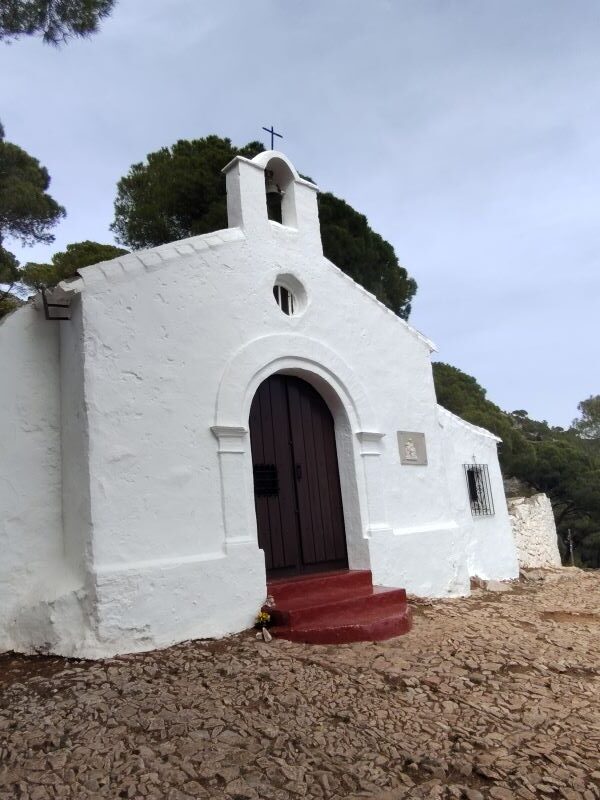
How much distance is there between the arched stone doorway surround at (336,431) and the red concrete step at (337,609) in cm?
53

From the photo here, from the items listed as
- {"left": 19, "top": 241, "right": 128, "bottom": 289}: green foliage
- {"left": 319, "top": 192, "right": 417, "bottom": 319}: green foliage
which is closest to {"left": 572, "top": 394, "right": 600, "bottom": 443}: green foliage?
{"left": 319, "top": 192, "right": 417, "bottom": 319}: green foliage

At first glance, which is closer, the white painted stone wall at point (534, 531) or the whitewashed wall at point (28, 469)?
the whitewashed wall at point (28, 469)

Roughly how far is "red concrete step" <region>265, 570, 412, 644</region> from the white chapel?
0.05 meters

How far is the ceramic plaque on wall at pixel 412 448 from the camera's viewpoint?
744cm

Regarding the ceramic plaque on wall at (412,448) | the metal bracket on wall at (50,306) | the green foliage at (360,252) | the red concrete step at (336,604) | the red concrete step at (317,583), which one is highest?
the green foliage at (360,252)

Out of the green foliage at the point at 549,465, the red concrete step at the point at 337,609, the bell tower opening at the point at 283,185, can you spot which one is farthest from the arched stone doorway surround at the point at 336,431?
the green foliage at the point at 549,465

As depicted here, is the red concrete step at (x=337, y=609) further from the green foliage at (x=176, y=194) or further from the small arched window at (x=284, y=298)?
the green foliage at (x=176, y=194)

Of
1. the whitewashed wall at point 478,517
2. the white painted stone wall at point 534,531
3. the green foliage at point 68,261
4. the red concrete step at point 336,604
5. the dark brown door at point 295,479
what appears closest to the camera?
the red concrete step at point 336,604

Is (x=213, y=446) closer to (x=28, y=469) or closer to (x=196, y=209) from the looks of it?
(x=28, y=469)

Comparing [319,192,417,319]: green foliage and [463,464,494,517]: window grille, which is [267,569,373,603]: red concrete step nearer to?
[463,464,494,517]: window grille

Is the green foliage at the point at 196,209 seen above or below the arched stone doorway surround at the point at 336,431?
above

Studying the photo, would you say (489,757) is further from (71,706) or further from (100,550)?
(100,550)

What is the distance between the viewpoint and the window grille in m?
9.17

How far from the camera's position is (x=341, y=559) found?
22.4 feet
